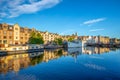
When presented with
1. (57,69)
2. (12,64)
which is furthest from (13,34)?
(57,69)

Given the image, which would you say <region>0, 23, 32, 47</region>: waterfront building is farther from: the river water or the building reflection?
the river water

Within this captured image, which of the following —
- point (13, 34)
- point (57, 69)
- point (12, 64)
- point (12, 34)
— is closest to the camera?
point (57, 69)

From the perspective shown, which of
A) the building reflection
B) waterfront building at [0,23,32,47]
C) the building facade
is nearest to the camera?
the building reflection

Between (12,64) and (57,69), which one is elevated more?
(12,64)

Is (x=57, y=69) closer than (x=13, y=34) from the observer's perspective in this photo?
Yes

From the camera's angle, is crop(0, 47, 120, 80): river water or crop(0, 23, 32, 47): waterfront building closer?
crop(0, 47, 120, 80): river water

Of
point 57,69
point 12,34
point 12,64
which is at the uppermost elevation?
point 12,34

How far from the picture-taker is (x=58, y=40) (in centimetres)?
15200

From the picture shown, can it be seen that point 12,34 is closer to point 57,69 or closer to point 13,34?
point 13,34

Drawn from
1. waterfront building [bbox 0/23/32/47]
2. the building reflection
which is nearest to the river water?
the building reflection

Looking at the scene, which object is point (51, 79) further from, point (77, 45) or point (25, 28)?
point (77, 45)

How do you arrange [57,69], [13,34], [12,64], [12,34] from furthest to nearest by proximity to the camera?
[13,34] → [12,34] → [12,64] → [57,69]

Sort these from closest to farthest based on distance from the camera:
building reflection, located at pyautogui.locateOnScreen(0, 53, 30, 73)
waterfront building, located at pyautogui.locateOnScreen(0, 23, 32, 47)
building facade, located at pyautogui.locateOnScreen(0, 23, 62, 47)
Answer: building reflection, located at pyautogui.locateOnScreen(0, 53, 30, 73) < waterfront building, located at pyautogui.locateOnScreen(0, 23, 32, 47) < building facade, located at pyautogui.locateOnScreen(0, 23, 62, 47)

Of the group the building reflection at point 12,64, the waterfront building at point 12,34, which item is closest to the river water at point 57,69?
the building reflection at point 12,64
